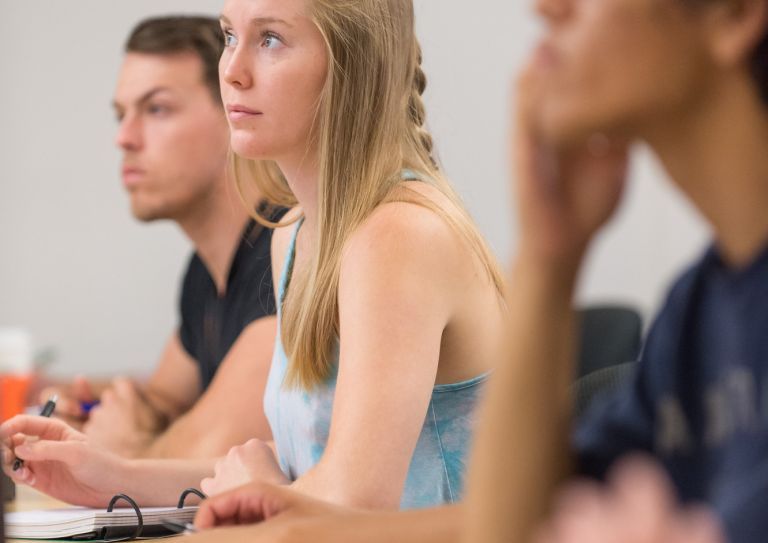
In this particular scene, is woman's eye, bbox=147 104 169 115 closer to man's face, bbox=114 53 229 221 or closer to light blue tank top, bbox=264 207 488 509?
man's face, bbox=114 53 229 221

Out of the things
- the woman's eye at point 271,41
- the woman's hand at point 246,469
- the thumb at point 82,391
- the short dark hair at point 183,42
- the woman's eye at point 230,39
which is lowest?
the thumb at point 82,391

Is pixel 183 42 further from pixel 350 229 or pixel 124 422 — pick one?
pixel 350 229

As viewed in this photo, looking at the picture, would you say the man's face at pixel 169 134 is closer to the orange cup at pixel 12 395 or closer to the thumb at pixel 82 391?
the thumb at pixel 82 391

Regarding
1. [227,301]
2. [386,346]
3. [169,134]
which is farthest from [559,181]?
[169,134]

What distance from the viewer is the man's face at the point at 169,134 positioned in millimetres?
2057

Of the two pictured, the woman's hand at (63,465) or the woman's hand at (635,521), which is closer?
the woman's hand at (635,521)

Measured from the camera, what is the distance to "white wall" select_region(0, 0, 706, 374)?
3.36 m

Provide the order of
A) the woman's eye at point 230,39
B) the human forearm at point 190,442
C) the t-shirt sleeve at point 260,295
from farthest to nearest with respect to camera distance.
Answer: the t-shirt sleeve at point 260,295 < the human forearm at point 190,442 < the woman's eye at point 230,39

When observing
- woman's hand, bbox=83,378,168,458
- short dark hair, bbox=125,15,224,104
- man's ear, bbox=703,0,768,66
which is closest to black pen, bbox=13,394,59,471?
woman's hand, bbox=83,378,168,458

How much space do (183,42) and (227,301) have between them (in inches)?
19.5

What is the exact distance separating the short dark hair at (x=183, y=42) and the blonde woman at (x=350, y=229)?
2.57ft

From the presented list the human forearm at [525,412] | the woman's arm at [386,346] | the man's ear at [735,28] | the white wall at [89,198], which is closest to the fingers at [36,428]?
the woman's arm at [386,346]

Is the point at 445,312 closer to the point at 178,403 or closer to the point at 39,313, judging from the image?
the point at 178,403

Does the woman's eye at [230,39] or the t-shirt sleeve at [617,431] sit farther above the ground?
the woman's eye at [230,39]
